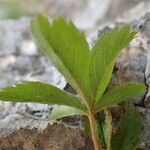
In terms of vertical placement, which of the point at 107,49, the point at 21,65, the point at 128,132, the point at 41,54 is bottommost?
the point at 128,132

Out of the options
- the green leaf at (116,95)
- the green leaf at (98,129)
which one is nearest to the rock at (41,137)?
the green leaf at (98,129)

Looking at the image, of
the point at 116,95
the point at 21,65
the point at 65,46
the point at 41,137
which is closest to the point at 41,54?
the point at 21,65

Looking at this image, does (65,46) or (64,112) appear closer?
(65,46)

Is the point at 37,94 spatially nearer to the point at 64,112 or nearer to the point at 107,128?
the point at 64,112

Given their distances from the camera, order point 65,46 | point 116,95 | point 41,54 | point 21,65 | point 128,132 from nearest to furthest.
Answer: point 65,46 → point 116,95 → point 128,132 → point 21,65 → point 41,54

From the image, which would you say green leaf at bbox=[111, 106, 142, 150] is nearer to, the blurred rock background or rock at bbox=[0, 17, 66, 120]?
the blurred rock background

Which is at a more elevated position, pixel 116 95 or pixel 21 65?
pixel 21 65

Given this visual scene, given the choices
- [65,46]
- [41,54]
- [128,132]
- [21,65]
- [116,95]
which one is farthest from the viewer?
[41,54]

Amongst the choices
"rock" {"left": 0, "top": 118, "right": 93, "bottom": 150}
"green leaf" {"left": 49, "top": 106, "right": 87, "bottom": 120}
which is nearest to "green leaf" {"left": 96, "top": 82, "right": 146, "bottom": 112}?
"green leaf" {"left": 49, "top": 106, "right": 87, "bottom": 120}
